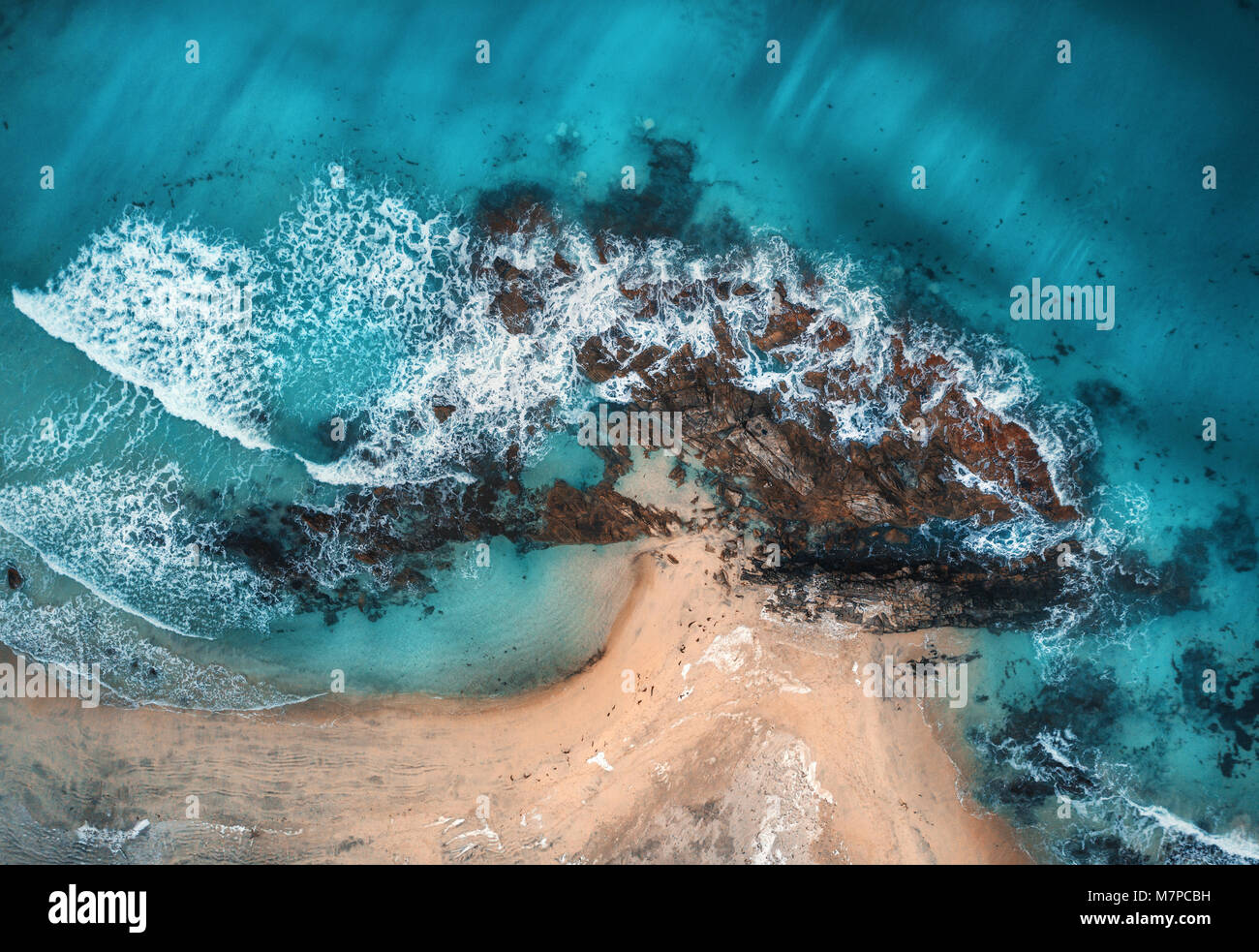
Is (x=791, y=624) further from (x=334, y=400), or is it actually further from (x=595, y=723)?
(x=334, y=400)

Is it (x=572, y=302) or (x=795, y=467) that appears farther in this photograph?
(x=572, y=302)

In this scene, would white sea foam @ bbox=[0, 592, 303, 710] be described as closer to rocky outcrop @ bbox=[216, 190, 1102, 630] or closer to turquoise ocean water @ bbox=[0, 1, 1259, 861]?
turquoise ocean water @ bbox=[0, 1, 1259, 861]

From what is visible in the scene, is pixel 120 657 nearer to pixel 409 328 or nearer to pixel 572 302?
pixel 409 328

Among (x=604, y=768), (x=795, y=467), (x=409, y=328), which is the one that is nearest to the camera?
(x=795, y=467)

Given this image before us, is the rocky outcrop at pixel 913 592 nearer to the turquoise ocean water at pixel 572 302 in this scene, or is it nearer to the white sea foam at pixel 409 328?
the turquoise ocean water at pixel 572 302

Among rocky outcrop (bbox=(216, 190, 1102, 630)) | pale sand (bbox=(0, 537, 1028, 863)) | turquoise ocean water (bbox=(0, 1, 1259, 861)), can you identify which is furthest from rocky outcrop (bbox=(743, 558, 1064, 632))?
turquoise ocean water (bbox=(0, 1, 1259, 861))

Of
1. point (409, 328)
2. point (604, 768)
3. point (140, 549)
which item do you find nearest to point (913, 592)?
point (604, 768)

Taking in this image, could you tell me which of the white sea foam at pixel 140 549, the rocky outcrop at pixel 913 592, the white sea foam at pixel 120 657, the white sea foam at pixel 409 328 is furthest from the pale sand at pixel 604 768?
the white sea foam at pixel 409 328
